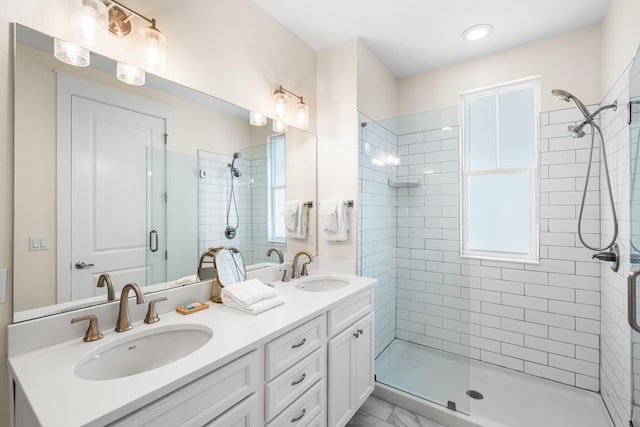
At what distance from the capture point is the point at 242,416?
1.05 m

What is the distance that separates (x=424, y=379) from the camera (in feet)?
7.04

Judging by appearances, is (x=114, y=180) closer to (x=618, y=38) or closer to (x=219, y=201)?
(x=219, y=201)

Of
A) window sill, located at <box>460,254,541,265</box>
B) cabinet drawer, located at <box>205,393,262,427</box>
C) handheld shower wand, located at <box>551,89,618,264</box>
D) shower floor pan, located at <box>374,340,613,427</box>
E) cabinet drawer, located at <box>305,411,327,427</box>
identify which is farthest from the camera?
window sill, located at <box>460,254,541,265</box>

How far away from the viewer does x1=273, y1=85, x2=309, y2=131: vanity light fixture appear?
2.11 m

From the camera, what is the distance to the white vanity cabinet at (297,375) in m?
1.19

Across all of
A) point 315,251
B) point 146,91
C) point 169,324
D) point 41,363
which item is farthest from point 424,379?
point 146,91

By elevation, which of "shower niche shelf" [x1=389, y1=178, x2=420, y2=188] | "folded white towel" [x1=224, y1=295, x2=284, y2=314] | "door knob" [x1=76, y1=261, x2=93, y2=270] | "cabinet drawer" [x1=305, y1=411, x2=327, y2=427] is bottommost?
"cabinet drawer" [x1=305, y1=411, x2=327, y2=427]

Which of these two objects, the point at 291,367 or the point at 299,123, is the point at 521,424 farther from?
the point at 299,123

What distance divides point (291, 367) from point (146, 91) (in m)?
1.45

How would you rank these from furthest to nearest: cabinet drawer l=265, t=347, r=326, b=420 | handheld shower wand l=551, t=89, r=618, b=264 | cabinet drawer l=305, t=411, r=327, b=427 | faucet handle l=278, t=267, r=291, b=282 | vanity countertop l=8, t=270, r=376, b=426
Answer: faucet handle l=278, t=267, r=291, b=282, handheld shower wand l=551, t=89, r=618, b=264, cabinet drawer l=305, t=411, r=327, b=427, cabinet drawer l=265, t=347, r=326, b=420, vanity countertop l=8, t=270, r=376, b=426

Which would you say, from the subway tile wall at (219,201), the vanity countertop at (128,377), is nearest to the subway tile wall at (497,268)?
the subway tile wall at (219,201)

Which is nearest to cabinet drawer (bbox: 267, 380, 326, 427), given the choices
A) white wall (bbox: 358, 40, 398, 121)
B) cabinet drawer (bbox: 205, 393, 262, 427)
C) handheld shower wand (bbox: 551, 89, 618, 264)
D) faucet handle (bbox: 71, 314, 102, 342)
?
cabinet drawer (bbox: 205, 393, 262, 427)

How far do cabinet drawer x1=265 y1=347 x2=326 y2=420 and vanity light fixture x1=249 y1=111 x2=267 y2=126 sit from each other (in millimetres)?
1440

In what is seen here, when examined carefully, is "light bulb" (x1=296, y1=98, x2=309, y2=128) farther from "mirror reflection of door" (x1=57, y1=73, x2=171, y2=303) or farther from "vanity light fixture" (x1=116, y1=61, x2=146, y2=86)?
"vanity light fixture" (x1=116, y1=61, x2=146, y2=86)
